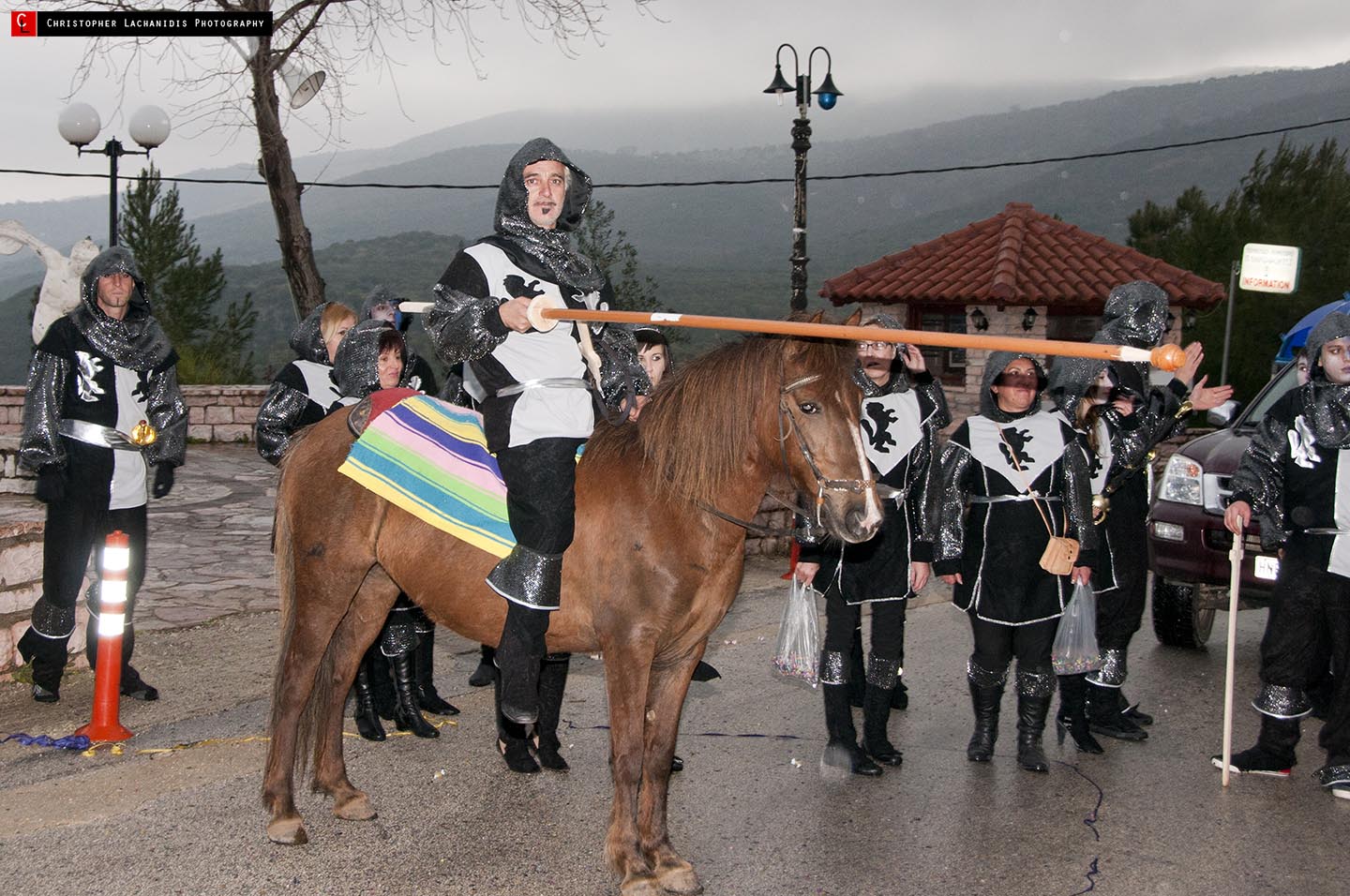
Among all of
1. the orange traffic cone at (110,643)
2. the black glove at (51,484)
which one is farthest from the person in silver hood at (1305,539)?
the black glove at (51,484)

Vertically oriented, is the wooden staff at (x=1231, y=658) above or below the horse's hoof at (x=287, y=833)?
above

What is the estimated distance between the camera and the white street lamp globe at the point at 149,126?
54.2ft

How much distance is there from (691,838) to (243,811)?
192 cm

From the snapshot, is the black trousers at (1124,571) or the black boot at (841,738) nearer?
the black boot at (841,738)

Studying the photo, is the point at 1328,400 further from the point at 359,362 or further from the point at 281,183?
the point at 281,183

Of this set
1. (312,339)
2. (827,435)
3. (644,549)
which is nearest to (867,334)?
(827,435)

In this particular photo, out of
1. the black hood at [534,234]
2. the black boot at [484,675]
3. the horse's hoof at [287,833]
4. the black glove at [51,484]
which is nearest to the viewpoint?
the black hood at [534,234]

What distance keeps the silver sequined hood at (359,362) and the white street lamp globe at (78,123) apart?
13291 mm

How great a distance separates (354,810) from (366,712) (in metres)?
1.08

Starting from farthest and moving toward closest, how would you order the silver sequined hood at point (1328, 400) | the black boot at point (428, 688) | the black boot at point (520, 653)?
the black boot at point (428, 688)
the silver sequined hood at point (1328, 400)
the black boot at point (520, 653)

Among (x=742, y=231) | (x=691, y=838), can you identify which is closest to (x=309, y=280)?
(x=691, y=838)

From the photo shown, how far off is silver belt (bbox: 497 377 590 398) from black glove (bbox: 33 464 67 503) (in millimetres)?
2935

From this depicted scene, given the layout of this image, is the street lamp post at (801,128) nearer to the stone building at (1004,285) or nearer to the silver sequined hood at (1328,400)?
the stone building at (1004,285)

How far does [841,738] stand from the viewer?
5.62 metres
